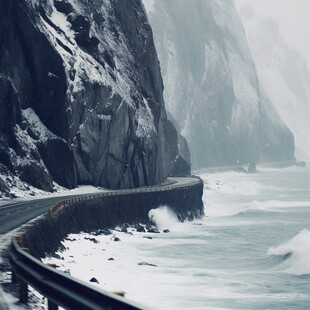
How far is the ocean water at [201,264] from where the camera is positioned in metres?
28.3

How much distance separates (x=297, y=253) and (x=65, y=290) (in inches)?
1385

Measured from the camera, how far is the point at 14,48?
6156 cm

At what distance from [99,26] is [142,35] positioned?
12652 mm

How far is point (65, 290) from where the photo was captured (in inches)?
381

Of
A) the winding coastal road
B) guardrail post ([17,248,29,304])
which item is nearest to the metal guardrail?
guardrail post ([17,248,29,304])

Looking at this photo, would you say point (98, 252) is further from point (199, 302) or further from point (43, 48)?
point (43, 48)

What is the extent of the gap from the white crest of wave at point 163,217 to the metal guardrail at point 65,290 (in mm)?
48773

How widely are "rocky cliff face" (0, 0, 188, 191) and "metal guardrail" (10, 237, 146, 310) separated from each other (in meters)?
45.9

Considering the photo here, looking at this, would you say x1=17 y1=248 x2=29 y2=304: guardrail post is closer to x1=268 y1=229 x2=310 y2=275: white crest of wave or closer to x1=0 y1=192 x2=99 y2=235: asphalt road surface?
x1=0 y1=192 x2=99 y2=235: asphalt road surface

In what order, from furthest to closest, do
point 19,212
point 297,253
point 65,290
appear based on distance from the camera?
1. point 297,253
2. point 19,212
3. point 65,290

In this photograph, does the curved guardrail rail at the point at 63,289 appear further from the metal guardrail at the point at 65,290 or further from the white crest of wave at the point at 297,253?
the white crest of wave at the point at 297,253

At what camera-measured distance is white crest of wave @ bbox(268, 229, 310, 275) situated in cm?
4000

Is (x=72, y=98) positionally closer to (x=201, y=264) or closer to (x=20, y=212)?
(x=20, y=212)

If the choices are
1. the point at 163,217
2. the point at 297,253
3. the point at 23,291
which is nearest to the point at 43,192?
the point at 163,217
